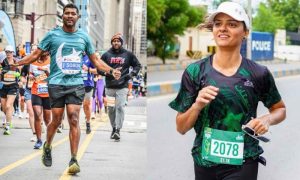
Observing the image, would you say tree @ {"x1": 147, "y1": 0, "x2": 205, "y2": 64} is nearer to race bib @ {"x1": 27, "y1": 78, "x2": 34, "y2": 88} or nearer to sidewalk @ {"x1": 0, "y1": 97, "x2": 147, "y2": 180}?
race bib @ {"x1": 27, "y1": 78, "x2": 34, "y2": 88}

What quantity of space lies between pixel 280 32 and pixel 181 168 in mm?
50068

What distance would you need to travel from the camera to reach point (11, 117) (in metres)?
5.99

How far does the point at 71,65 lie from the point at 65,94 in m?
0.22

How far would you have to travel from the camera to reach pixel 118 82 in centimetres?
480

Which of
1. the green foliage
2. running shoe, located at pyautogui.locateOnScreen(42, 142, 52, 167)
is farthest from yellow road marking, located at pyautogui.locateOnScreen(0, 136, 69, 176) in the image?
the green foliage

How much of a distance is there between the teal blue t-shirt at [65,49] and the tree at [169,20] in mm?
10430

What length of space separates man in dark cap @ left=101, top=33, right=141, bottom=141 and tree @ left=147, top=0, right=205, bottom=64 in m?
9.16

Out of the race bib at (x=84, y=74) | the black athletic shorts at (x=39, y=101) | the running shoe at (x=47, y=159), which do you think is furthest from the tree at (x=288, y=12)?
the running shoe at (x=47, y=159)

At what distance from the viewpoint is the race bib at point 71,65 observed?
362 centimetres

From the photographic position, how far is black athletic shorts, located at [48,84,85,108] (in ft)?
12.4

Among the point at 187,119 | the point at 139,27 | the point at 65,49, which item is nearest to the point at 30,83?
the point at 65,49

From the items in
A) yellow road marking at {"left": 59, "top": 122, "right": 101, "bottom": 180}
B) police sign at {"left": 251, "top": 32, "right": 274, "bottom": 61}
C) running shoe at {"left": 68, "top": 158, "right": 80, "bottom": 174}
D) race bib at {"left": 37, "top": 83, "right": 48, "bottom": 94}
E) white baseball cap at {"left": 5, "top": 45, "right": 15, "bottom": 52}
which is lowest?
police sign at {"left": 251, "top": 32, "right": 274, "bottom": 61}

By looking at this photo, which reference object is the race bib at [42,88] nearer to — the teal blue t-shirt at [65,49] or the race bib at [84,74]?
the race bib at [84,74]

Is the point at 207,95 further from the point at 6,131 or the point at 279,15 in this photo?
the point at 279,15
